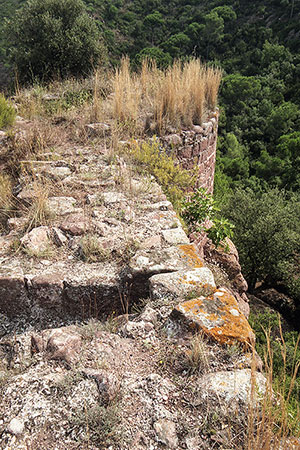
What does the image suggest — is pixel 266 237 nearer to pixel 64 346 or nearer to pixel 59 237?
pixel 59 237

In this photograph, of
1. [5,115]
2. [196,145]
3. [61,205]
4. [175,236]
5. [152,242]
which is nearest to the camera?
[152,242]

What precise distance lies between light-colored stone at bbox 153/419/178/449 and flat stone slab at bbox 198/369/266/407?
7.9 inches

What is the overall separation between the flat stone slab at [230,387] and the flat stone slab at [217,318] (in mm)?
188

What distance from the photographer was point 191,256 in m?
2.48

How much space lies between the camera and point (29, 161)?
12.5 ft

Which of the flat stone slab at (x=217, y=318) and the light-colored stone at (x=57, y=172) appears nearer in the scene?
the flat stone slab at (x=217, y=318)

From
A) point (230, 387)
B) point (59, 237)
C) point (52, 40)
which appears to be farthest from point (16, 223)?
point (52, 40)

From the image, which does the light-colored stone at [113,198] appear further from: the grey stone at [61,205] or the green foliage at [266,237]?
the green foliage at [266,237]

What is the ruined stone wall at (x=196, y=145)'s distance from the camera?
15.6 ft

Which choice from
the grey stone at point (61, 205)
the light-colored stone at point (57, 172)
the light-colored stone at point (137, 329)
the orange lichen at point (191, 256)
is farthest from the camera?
the light-colored stone at point (57, 172)

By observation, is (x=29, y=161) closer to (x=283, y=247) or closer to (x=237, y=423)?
(x=237, y=423)

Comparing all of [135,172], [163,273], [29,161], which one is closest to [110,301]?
[163,273]

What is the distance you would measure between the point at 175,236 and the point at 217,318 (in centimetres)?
99

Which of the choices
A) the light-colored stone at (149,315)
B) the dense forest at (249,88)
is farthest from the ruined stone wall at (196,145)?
the dense forest at (249,88)
